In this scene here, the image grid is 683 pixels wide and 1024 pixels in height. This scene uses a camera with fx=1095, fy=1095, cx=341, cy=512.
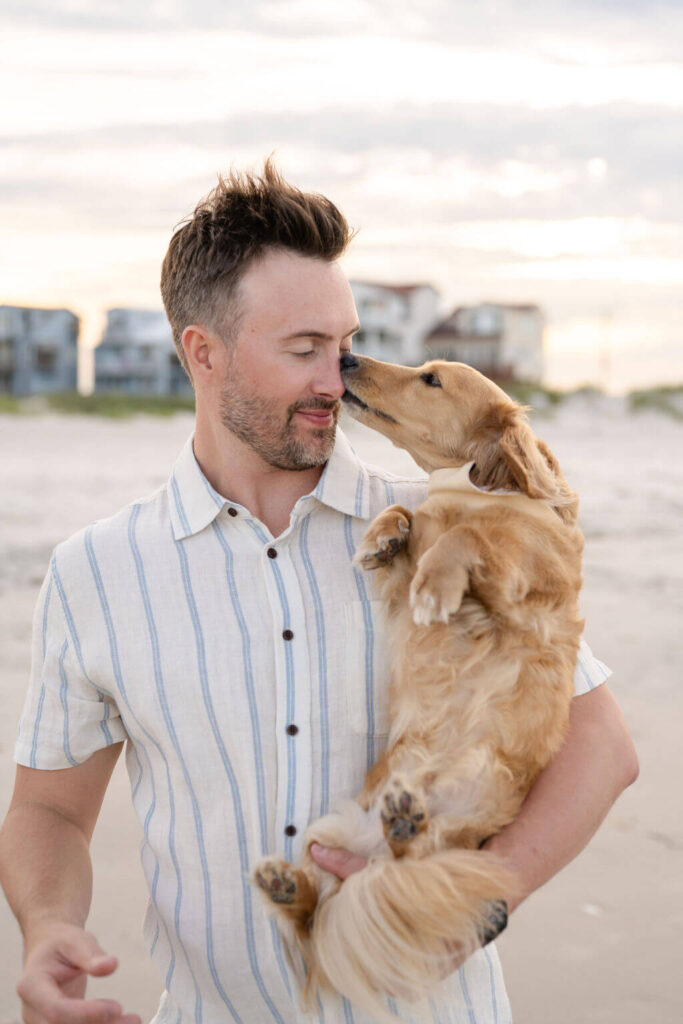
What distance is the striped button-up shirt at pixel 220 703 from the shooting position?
222 centimetres

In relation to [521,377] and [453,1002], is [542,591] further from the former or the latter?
[521,377]

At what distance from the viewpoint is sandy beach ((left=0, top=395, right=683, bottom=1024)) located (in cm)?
459

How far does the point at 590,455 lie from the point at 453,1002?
1646cm

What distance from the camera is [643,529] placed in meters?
12.5

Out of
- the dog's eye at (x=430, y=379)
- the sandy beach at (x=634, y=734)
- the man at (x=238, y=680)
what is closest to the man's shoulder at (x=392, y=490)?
the man at (x=238, y=680)

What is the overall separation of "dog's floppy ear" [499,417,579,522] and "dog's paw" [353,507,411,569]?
0.33 m

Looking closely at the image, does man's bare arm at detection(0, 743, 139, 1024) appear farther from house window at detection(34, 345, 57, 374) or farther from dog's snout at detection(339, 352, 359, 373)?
house window at detection(34, 345, 57, 374)

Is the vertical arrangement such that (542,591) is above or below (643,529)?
above

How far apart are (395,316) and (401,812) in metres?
39.1

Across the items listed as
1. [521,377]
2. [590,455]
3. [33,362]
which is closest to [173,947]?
[590,455]

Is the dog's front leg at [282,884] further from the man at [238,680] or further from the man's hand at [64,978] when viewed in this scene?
the man's hand at [64,978]

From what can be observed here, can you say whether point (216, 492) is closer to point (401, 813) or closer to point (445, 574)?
point (445, 574)

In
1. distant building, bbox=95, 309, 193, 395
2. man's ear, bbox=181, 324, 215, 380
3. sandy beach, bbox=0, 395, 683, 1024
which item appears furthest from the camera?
distant building, bbox=95, 309, 193, 395

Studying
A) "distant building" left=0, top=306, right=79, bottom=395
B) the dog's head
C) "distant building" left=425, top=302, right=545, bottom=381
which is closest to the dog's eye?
the dog's head
